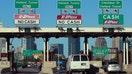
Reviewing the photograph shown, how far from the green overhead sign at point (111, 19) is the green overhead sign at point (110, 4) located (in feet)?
3.67

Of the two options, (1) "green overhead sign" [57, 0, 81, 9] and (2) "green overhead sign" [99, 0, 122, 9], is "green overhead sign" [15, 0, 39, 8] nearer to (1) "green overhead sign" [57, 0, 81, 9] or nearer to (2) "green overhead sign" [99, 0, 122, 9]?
(1) "green overhead sign" [57, 0, 81, 9]

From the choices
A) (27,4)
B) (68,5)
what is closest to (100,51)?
(68,5)

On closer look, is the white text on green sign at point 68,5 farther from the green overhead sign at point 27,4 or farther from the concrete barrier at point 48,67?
the concrete barrier at point 48,67

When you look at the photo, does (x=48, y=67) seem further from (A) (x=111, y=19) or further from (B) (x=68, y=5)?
(A) (x=111, y=19)

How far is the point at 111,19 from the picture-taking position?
5328cm

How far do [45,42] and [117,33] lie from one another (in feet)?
→ 35.2

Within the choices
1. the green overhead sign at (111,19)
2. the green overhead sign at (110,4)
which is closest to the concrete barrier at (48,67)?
the green overhead sign at (111,19)

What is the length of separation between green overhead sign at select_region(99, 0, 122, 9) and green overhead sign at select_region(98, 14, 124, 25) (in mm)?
1119

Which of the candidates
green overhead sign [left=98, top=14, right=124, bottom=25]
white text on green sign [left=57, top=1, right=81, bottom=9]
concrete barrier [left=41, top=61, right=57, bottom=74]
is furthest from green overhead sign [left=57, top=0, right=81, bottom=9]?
concrete barrier [left=41, top=61, right=57, bottom=74]

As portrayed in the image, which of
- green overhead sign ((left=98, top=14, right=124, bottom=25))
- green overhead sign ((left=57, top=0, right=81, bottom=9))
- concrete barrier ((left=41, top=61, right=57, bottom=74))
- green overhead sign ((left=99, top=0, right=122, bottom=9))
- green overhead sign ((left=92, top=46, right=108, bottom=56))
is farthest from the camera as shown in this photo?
green overhead sign ((left=92, top=46, right=108, bottom=56))

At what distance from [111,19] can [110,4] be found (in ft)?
6.52

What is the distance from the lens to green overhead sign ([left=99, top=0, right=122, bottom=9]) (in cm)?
5228

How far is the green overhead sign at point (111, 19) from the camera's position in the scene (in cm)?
5297

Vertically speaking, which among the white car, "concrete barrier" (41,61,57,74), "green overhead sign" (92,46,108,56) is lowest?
"green overhead sign" (92,46,108,56)
